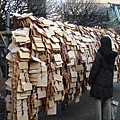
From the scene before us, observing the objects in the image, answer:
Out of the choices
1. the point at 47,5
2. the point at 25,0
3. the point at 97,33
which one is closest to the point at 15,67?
the point at 97,33

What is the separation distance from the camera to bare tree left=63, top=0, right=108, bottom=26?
1598 centimetres

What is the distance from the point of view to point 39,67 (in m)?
4.83

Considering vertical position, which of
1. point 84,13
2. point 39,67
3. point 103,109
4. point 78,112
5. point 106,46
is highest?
point 84,13

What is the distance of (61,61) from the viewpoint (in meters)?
5.33

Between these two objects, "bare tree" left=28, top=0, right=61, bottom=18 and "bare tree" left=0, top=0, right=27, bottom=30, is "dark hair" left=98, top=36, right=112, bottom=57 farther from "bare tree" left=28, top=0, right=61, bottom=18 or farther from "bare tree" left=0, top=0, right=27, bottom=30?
"bare tree" left=28, top=0, right=61, bottom=18

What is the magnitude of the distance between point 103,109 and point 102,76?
74 centimetres

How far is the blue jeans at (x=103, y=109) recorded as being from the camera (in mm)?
5664

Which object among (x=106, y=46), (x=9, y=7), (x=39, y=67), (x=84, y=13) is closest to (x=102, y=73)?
(x=106, y=46)

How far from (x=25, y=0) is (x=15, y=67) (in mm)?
6296

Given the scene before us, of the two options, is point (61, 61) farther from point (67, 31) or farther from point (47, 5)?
point (47, 5)

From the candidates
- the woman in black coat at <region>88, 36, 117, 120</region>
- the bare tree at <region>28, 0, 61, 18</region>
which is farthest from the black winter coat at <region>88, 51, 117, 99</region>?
the bare tree at <region>28, 0, 61, 18</region>

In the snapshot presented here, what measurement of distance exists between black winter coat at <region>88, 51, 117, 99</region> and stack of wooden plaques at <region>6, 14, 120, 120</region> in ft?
1.67

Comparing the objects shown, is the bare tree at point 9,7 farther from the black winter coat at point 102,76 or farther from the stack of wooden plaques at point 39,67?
the black winter coat at point 102,76

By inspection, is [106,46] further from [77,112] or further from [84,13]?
[84,13]
